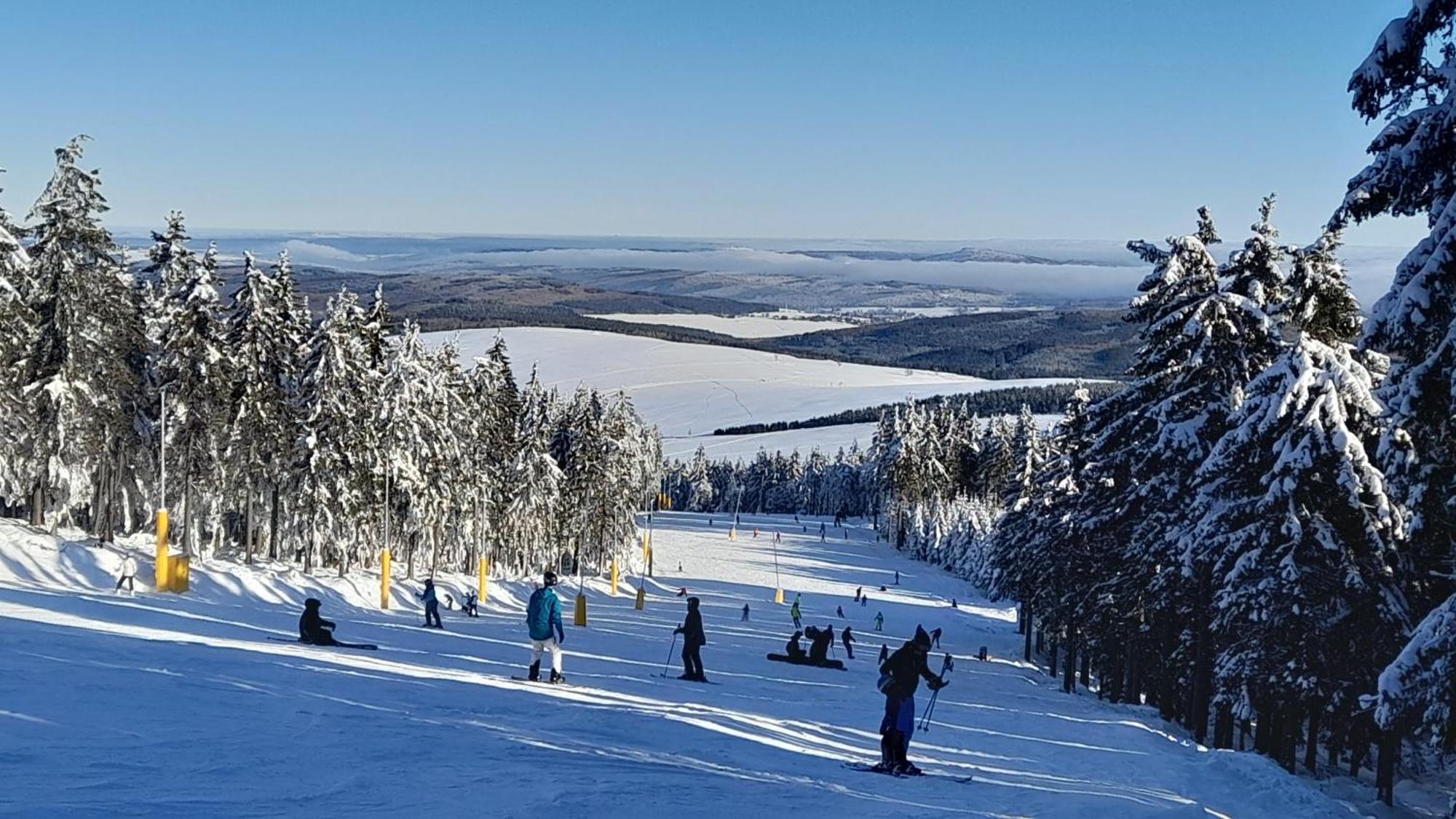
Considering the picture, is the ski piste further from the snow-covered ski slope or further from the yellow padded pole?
the yellow padded pole

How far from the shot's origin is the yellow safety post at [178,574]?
28.6 meters

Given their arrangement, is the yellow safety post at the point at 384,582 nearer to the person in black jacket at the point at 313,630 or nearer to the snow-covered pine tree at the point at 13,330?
the snow-covered pine tree at the point at 13,330

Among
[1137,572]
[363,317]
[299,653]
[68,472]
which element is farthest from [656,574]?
[299,653]

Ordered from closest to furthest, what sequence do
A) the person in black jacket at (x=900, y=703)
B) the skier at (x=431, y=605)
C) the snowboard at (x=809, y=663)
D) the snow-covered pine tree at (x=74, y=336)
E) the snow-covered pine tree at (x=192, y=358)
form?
the person in black jacket at (x=900, y=703)
the skier at (x=431, y=605)
the snowboard at (x=809, y=663)
the snow-covered pine tree at (x=74, y=336)
the snow-covered pine tree at (x=192, y=358)

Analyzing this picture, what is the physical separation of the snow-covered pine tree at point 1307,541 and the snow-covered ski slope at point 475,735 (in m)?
3.17

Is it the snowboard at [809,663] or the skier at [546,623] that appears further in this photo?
the snowboard at [809,663]

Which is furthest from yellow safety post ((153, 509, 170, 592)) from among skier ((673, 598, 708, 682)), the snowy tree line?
skier ((673, 598, 708, 682))

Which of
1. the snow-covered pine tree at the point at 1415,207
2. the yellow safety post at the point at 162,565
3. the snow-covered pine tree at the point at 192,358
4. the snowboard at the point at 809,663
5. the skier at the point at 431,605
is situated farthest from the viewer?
the snow-covered pine tree at the point at 192,358

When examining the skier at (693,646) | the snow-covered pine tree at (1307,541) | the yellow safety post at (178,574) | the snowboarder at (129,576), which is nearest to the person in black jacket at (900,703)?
the skier at (693,646)

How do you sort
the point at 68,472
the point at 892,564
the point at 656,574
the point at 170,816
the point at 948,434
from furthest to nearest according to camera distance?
the point at 948,434
the point at 892,564
the point at 656,574
the point at 68,472
the point at 170,816

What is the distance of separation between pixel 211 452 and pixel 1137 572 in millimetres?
34450

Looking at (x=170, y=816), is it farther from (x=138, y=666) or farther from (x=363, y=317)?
(x=363, y=317)

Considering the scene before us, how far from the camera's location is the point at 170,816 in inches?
342

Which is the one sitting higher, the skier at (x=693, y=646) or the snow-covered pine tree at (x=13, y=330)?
the snow-covered pine tree at (x=13, y=330)
